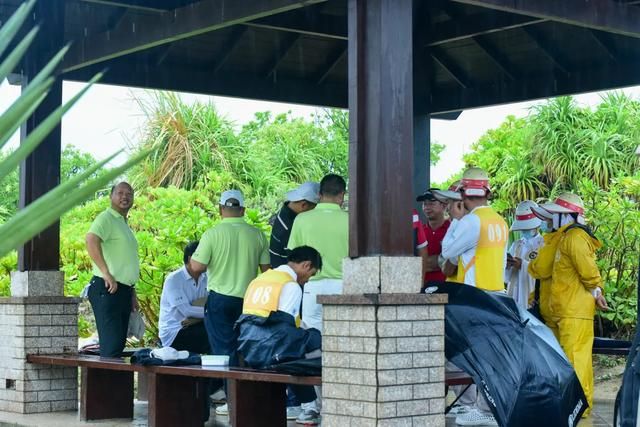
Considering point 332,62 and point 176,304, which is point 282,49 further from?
point 176,304

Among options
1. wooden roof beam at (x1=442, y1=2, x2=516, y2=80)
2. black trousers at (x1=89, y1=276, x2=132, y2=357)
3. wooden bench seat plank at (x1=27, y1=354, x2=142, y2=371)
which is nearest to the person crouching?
wooden bench seat plank at (x1=27, y1=354, x2=142, y2=371)

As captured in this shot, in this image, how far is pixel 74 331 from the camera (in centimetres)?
1001

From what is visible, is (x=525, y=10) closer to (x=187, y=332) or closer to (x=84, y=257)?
(x=187, y=332)

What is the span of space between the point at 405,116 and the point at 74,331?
15.7 feet

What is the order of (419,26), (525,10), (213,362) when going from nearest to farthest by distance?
(525,10)
(213,362)
(419,26)

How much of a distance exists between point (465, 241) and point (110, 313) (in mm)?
3127

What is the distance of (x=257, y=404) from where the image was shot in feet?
24.7

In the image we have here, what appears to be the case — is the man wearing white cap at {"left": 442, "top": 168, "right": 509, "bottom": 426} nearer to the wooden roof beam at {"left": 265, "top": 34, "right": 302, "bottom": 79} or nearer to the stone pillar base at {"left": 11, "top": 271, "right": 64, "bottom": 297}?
the stone pillar base at {"left": 11, "top": 271, "right": 64, "bottom": 297}

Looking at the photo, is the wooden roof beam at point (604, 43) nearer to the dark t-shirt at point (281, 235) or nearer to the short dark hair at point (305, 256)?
the dark t-shirt at point (281, 235)

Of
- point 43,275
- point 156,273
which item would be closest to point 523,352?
point 43,275

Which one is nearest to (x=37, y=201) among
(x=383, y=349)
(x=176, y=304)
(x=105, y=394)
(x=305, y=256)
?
(x=383, y=349)

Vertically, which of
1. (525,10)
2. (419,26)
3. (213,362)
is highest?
(419,26)

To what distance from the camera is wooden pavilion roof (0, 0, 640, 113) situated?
10039 millimetres

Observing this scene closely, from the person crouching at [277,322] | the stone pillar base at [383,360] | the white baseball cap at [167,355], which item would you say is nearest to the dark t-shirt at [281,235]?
the white baseball cap at [167,355]
